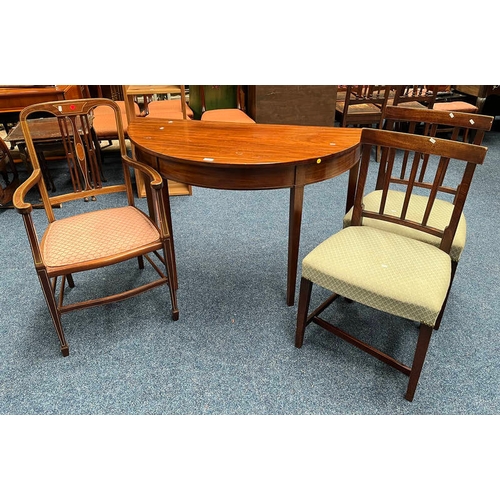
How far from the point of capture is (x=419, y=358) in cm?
142

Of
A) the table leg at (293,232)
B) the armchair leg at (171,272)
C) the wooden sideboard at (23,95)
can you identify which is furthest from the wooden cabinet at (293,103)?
the armchair leg at (171,272)

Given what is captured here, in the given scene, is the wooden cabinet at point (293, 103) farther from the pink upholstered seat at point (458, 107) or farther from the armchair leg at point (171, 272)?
the armchair leg at point (171, 272)

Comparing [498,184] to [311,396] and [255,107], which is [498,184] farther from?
[311,396]

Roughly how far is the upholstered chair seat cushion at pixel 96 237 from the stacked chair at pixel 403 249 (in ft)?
2.49

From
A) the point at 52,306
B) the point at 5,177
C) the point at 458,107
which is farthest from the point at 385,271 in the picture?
the point at 458,107

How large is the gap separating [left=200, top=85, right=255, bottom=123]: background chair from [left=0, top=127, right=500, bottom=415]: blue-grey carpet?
1444 millimetres

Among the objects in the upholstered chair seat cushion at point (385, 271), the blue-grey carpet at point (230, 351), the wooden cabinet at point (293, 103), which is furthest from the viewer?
the wooden cabinet at point (293, 103)

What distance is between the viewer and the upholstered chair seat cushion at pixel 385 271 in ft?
4.38

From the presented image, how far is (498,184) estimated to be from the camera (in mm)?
3422

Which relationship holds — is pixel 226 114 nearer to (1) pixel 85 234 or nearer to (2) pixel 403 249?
(1) pixel 85 234

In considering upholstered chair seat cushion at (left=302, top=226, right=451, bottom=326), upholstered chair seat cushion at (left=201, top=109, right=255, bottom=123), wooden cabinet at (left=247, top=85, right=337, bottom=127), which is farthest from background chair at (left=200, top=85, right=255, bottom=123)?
upholstered chair seat cushion at (left=302, top=226, right=451, bottom=326)

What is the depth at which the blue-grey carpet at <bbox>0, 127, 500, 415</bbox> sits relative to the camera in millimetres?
1506

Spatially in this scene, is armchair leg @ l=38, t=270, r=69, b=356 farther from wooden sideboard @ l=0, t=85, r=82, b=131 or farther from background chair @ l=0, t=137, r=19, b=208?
A: wooden sideboard @ l=0, t=85, r=82, b=131

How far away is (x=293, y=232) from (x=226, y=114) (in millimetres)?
2077
